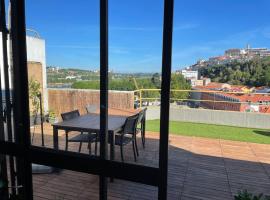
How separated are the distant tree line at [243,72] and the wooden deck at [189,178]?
1819mm

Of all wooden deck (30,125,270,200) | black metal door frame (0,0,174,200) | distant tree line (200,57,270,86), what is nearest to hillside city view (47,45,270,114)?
distant tree line (200,57,270,86)

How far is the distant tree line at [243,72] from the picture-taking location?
5.47 metres

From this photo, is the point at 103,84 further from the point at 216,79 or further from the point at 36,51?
the point at 216,79

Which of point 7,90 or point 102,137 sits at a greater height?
point 7,90

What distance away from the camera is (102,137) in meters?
1.96

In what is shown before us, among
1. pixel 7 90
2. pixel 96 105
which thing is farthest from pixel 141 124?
pixel 7 90

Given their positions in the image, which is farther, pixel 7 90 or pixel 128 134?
pixel 128 134

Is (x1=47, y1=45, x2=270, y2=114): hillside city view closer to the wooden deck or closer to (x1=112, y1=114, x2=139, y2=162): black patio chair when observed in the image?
(x1=112, y1=114, x2=139, y2=162): black patio chair

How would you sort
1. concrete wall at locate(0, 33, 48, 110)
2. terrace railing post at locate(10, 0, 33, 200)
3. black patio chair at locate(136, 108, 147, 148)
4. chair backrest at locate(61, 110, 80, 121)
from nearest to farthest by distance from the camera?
terrace railing post at locate(10, 0, 33, 200) → concrete wall at locate(0, 33, 48, 110) → chair backrest at locate(61, 110, 80, 121) → black patio chair at locate(136, 108, 147, 148)

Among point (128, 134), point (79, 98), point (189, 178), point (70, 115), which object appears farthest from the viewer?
point (128, 134)

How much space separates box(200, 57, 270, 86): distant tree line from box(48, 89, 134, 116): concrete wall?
3128mm

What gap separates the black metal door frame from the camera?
1.63 metres

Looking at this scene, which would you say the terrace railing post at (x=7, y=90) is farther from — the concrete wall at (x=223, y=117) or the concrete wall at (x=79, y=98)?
the concrete wall at (x=223, y=117)

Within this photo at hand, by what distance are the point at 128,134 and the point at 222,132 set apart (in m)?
3.19
